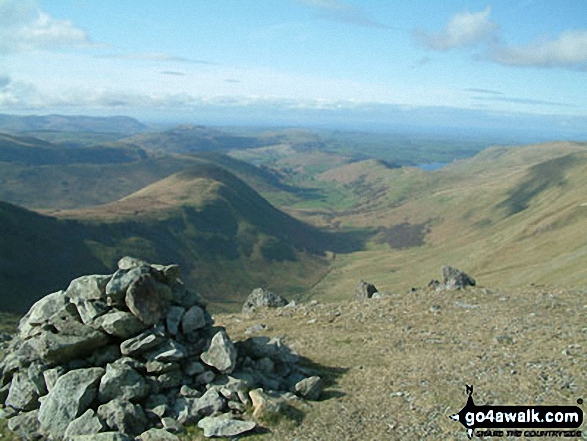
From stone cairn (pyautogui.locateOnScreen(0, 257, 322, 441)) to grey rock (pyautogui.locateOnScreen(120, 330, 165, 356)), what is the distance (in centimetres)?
5

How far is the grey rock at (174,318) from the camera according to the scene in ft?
78.7

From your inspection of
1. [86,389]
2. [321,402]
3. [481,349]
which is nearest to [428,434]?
[321,402]

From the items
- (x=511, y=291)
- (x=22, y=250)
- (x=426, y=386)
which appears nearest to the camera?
(x=426, y=386)

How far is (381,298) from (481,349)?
15.0 metres

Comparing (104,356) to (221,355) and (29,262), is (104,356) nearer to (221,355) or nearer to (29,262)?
(221,355)

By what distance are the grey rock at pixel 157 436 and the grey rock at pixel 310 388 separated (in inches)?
255

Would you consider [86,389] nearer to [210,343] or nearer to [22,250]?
[210,343]

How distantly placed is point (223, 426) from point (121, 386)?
5.21m

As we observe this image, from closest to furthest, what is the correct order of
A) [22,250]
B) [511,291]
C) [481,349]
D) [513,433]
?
1. [513,433]
2. [481,349]
3. [511,291]
4. [22,250]

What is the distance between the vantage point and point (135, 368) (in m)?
21.9

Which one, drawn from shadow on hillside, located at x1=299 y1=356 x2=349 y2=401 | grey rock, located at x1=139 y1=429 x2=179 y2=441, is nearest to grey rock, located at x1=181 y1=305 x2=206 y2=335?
grey rock, located at x1=139 y1=429 x2=179 y2=441

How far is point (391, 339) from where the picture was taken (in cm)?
3120

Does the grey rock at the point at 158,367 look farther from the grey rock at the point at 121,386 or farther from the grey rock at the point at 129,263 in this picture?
the grey rock at the point at 129,263

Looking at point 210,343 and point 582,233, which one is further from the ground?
point 210,343
